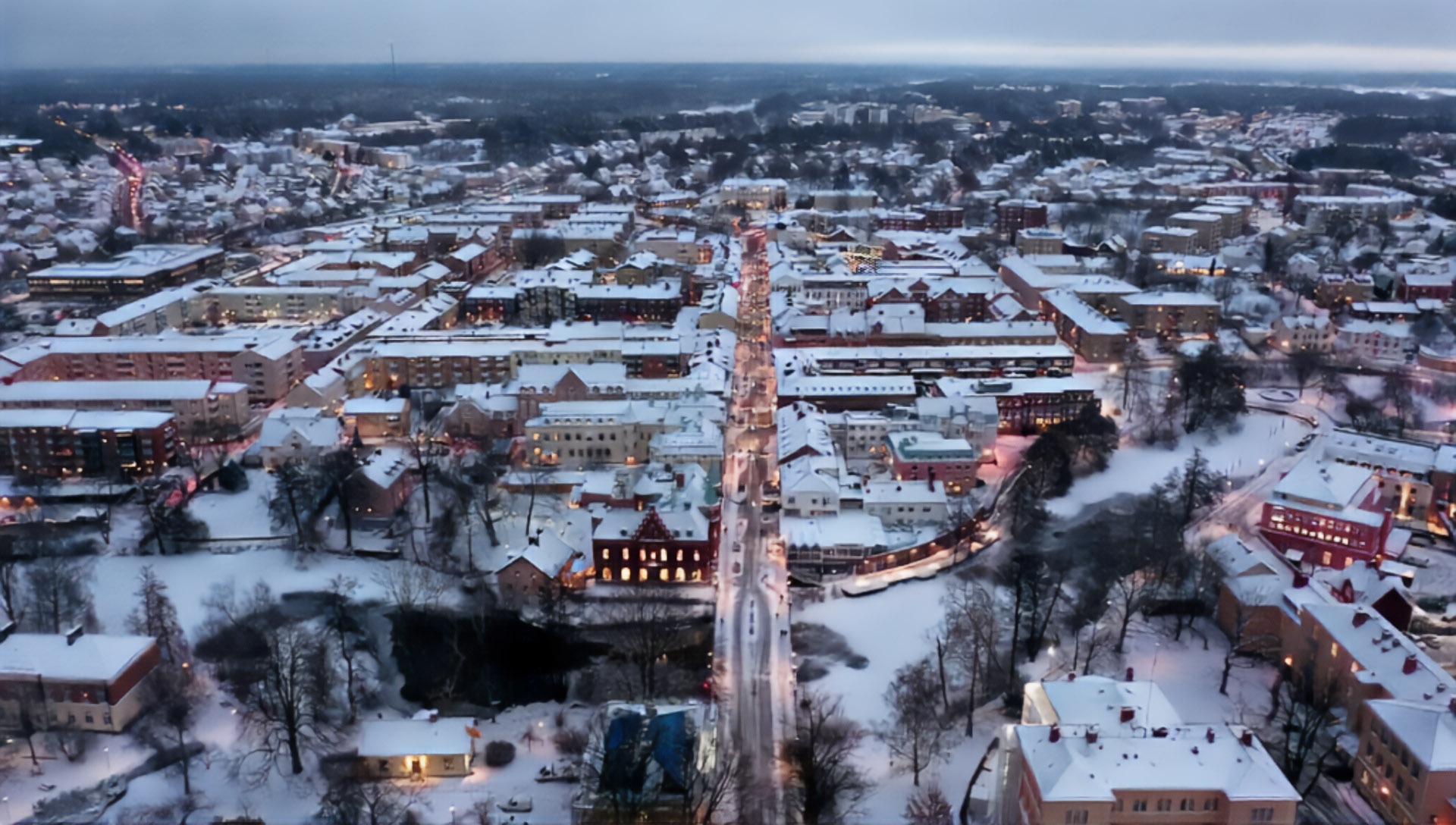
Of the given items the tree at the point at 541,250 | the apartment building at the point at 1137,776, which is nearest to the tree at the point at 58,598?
the apartment building at the point at 1137,776

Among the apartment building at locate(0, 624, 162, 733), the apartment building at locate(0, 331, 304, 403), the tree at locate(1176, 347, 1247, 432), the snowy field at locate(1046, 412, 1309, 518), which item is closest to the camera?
the apartment building at locate(0, 624, 162, 733)

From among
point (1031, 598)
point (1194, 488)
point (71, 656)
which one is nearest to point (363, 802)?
point (71, 656)

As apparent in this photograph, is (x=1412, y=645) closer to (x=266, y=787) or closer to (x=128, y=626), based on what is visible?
(x=266, y=787)

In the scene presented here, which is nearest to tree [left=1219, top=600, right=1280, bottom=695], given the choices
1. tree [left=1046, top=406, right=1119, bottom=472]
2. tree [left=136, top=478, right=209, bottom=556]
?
tree [left=1046, top=406, right=1119, bottom=472]

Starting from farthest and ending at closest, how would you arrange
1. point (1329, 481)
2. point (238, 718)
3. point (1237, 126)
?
point (1237, 126) < point (1329, 481) < point (238, 718)

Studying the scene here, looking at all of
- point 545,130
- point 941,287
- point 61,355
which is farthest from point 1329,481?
point 545,130

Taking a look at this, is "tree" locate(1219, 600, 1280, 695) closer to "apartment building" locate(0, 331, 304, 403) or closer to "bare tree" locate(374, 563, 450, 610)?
"bare tree" locate(374, 563, 450, 610)

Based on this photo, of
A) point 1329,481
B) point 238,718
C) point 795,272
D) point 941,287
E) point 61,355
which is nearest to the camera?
point 238,718
